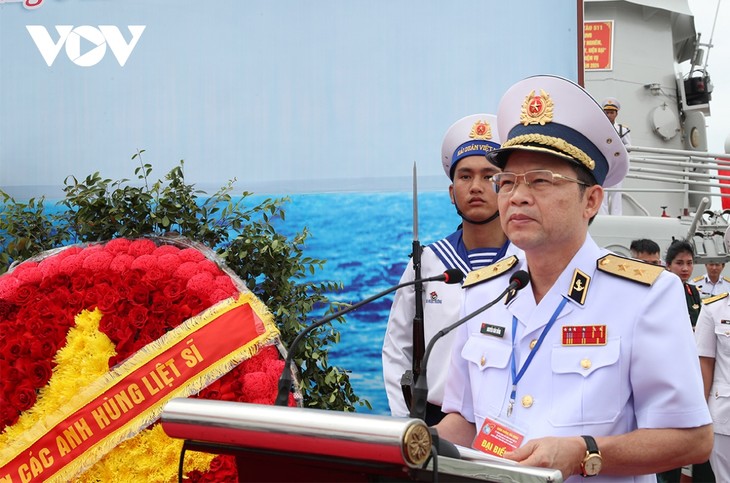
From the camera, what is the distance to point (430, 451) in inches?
43.8

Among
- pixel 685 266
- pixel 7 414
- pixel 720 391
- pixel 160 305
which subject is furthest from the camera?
pixel 685 266

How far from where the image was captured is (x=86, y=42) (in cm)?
438

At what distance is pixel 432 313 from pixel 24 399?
5.27 feet

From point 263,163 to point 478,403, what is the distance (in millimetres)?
2687

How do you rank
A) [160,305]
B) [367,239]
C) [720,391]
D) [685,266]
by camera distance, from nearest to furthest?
[160,305], [367,239], [720,391], [685,266]

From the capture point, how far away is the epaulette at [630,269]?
172 centimetres

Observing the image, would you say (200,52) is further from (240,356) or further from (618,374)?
(618,374)

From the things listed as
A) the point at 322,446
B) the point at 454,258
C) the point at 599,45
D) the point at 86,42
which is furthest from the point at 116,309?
the point at 599,45

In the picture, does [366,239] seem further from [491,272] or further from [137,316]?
[491,272]

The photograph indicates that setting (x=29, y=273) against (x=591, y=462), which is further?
(x=29, y=273)

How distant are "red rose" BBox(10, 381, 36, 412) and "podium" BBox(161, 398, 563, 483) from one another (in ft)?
6.45

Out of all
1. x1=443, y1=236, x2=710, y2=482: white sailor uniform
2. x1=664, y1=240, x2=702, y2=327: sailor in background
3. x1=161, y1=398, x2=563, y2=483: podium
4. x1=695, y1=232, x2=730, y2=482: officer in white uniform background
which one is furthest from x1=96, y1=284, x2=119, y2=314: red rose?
x1=664, y1=240, x2=702, y2=327: sailor in background

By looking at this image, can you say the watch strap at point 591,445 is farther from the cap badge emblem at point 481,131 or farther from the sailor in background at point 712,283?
the sailor in background at point 712,283

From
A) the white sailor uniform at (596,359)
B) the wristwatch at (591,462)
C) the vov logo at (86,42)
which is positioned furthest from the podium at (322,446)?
the vov logo at (86,42)
